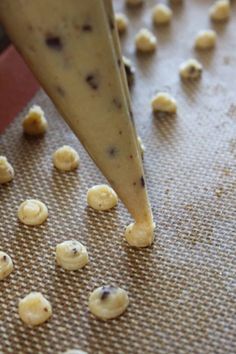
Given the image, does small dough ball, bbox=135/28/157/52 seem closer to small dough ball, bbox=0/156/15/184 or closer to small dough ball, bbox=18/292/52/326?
small dough ball, bbox=0/156/15/184

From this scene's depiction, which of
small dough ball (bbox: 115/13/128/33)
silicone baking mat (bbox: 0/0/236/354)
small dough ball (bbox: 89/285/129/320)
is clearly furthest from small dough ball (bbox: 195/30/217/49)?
small dough ball (bbox: 89/285/129/320)

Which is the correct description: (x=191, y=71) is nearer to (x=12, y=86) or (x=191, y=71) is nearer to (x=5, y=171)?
(x=12, y=86)

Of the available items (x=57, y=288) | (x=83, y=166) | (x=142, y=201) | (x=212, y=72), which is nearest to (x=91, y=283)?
(x=57, y=288)

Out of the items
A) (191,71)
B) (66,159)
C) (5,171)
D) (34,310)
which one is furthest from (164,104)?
(34,310)

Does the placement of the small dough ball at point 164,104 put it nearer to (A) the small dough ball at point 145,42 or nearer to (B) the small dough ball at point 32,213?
(A) the small dough ball at point 145,42

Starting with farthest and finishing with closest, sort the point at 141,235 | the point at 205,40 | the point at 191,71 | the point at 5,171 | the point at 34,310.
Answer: the point at 205,40
the point at 191,71
the point at 5,171
the point at 141,235
the point at 34,310

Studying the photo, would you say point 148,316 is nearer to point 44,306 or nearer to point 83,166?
point 44,306

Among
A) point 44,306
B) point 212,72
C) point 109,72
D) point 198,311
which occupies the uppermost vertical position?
point 109,72
